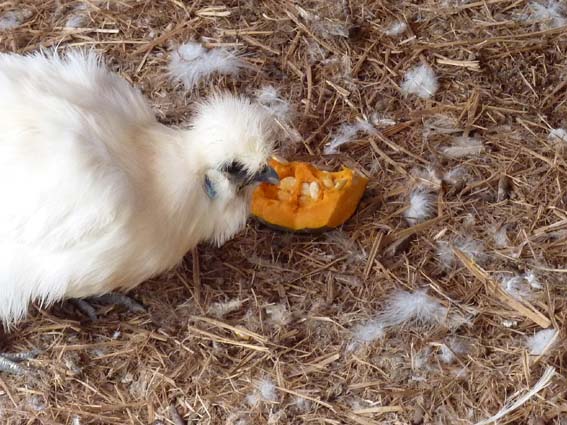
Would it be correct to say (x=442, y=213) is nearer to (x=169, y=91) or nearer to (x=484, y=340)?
(x=484, y=340)

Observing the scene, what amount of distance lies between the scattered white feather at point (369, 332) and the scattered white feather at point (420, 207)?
1.23ft

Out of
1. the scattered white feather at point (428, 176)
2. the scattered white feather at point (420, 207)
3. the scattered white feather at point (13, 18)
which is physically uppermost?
the scattered white feather at point (13, 18)

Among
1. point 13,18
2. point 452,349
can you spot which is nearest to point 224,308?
point 452,349

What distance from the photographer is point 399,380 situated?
7.06ft

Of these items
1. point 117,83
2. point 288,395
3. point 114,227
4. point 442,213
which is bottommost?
point 288,395

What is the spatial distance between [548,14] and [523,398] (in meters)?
1.49

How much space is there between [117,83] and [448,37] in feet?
4.15

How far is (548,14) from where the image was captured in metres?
2.78

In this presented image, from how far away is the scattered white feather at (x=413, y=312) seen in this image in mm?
2227

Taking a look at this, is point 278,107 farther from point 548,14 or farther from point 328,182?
point 548,14

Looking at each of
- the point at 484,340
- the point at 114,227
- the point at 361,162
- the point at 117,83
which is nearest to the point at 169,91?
the point at 117,83

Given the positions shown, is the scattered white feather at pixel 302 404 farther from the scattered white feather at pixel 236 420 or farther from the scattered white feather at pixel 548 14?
the scattered white feather at pixel 548 14

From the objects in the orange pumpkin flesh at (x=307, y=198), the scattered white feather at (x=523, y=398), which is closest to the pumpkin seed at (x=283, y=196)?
the orange pumpkin flesh at (x=307, y=198)

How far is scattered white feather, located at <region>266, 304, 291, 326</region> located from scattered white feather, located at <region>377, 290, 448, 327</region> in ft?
0.92
